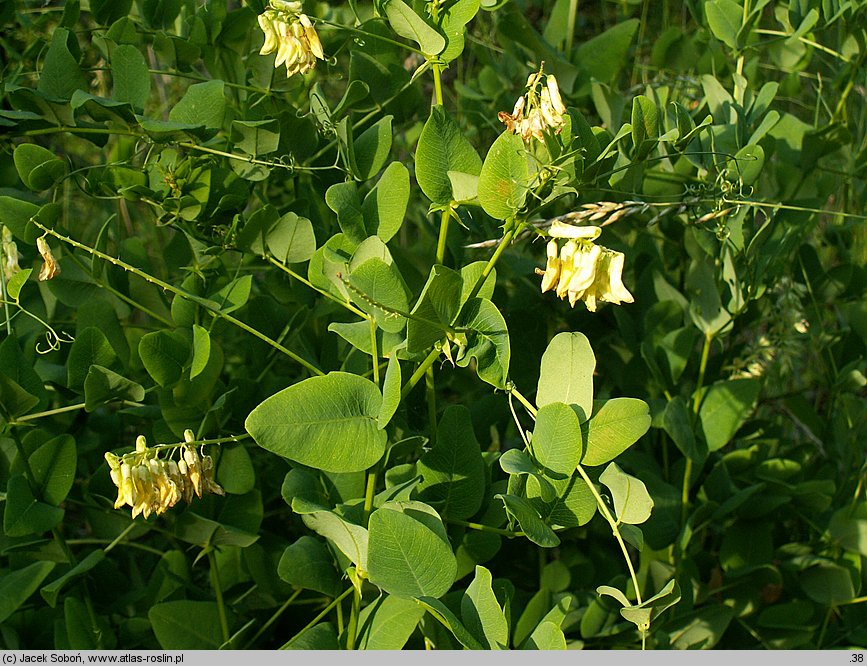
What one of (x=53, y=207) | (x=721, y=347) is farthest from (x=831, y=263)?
(x=53, y=207)

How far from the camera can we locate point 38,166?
0.76 m

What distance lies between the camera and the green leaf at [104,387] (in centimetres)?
72

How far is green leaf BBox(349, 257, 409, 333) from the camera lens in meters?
0.59

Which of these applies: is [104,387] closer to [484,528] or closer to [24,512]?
[24,512]

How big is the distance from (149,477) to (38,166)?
283 millimetres

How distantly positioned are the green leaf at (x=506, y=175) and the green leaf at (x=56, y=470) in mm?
421

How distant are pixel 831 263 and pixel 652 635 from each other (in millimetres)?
1028

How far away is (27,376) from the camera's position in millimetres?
787

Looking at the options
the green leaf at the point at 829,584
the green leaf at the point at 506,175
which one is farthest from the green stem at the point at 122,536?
the green leaf at the point at 829,584

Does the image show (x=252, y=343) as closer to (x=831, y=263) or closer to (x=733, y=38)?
(x=733, y=38)

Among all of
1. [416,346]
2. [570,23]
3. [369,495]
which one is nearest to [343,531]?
[369,495]

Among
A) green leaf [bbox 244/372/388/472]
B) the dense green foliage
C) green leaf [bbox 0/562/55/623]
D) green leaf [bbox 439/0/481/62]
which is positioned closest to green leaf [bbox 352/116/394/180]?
the dense green foliage

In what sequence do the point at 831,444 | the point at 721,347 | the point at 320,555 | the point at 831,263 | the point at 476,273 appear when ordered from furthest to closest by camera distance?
the point at 831,263, the point at 831,444, the point at 721,347, the point at 320,555, the point at 476,273

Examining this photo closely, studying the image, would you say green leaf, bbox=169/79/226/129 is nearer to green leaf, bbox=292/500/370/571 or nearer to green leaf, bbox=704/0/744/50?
green leaf, bbox=292/500/370/571
